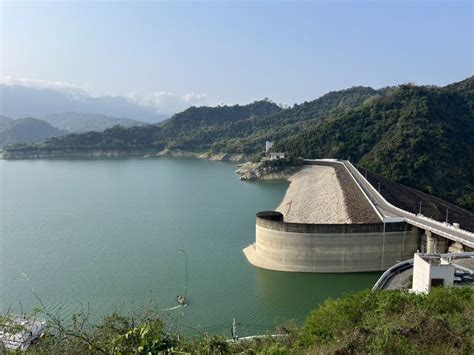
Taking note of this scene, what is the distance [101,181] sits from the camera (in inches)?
2446

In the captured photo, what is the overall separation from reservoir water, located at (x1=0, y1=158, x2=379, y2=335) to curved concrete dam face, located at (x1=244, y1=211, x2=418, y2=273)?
0.65 m

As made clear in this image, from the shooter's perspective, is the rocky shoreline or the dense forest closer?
the dense forest

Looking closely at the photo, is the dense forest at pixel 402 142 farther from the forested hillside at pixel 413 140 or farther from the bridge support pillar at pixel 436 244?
the bridge support pillar at pixel 436 244

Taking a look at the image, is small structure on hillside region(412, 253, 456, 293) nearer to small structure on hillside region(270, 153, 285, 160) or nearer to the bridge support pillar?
the bridge support pillar

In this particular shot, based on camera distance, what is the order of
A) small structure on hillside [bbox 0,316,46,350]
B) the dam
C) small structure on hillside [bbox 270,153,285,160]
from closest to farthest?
small structure on hillside [bbox 0,316,46,350]
the dam
small structure on hillside [bbox 270,153,285,160]

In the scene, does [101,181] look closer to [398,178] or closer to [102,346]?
[398,178]

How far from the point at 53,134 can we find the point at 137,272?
18831cm

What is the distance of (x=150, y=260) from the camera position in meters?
24.7

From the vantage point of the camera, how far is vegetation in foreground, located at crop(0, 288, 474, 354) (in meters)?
5.49

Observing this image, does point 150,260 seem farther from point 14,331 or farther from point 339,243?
point 14,331

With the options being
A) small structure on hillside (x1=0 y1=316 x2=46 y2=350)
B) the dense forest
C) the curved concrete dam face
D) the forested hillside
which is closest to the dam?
the curved concrete dam face

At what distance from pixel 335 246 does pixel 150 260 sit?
10.4 m

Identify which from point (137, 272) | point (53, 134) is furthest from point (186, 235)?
point (53, 134)

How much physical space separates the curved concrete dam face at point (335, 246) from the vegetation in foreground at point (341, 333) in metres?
10.5
